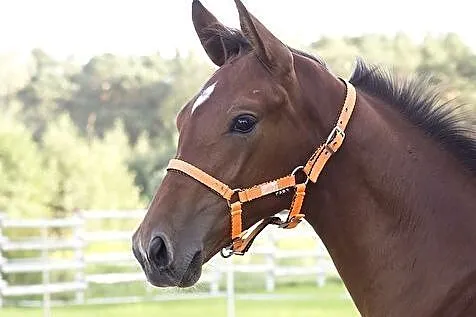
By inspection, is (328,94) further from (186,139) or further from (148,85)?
(148,85)

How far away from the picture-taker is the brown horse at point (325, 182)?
2.83 meters

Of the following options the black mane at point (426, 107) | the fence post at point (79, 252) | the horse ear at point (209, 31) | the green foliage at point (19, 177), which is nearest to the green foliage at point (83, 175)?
the green foliage at point (19, 177)

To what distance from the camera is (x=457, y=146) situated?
307 centimetres

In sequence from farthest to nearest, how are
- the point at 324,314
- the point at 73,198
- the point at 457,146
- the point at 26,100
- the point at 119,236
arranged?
the point at 26,100
the point at 73,198
the point at 119,236
the point at 324,314
the point at 457,146

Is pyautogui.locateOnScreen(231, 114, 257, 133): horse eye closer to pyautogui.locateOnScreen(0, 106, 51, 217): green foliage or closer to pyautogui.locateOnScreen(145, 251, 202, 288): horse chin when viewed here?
pyautogui.locateOnScreen(145, 251, 202, 288): horse chin

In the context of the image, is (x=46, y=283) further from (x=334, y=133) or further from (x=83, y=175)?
(x=83, y=175)

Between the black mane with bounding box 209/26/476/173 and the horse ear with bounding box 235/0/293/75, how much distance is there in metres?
0.12

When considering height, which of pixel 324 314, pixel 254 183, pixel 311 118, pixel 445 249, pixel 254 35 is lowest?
pixel 324 314

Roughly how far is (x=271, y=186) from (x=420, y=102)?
2.31 ft

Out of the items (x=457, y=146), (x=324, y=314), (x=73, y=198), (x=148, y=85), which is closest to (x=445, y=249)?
(x=457, y=146)

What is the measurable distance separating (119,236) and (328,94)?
1279 centimetres

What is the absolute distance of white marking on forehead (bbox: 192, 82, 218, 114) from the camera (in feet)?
9.55

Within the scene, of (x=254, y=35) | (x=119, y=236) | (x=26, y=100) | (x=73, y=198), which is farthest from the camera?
(x=26, y=100)

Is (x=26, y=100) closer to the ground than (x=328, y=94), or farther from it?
closer to the ground
